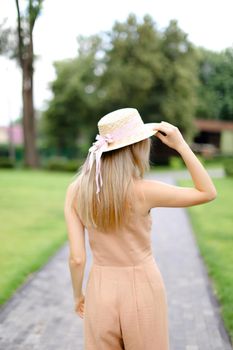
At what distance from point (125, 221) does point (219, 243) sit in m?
6.58

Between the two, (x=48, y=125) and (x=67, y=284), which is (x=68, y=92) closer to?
(x=48, y=125)

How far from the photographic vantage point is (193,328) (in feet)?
14.2

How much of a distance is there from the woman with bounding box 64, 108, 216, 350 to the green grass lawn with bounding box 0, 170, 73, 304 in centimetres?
320

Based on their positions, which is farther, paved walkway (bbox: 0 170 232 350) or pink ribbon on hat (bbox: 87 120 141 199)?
paved walkway (bbox: 0 170 232 350)

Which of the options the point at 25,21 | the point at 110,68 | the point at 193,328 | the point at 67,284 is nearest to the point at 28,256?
the point at 67,284

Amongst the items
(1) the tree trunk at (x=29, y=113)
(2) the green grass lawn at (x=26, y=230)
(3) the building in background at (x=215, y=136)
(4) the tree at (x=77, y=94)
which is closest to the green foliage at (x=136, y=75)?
(4) the tree at (x=77, y=94)

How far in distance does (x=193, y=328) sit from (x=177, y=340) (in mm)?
332

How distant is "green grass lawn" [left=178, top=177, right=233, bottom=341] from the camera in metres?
5.17

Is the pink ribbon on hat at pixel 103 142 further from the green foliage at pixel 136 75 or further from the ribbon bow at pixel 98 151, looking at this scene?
the green foliage at pixel 136 75

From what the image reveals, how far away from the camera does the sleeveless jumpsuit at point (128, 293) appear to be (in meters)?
2.14

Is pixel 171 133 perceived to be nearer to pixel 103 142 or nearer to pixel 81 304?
pixel 103 142

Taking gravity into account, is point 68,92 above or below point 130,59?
below

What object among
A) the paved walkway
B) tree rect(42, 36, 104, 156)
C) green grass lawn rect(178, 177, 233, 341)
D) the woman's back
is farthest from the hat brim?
tree rect(42, 36, 104, 156)

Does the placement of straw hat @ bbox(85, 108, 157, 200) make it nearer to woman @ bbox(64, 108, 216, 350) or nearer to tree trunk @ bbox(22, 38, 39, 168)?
woman @ bbox(64, 108, 216, 350)
